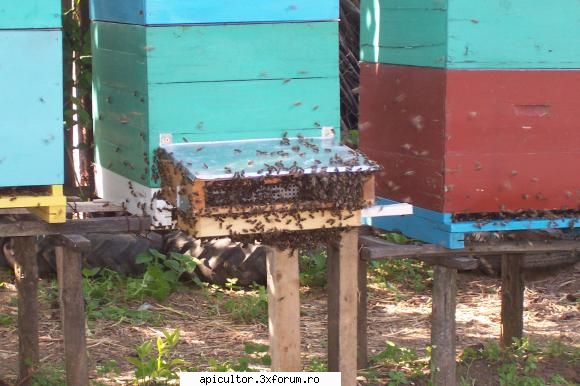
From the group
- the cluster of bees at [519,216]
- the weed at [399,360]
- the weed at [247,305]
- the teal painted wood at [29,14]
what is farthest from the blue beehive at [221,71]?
the weed at [247,305]

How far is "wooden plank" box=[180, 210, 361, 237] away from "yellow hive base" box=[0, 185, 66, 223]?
494mm

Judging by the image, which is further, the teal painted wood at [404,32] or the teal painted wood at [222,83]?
the teal painted wood at [404,32]

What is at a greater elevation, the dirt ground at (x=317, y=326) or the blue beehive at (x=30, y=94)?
the blue beehive at (x=30, y=94)

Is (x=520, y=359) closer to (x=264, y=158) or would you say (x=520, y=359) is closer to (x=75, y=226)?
(x=264, y=158)

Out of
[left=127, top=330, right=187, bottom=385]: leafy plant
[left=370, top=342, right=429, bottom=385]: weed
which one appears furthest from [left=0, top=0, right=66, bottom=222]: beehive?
[left=370, top=342, right=429, bottom=385]: weed

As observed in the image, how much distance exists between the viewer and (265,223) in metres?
4.44

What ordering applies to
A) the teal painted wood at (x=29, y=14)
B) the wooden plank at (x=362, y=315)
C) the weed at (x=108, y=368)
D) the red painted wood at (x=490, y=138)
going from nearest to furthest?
1. the teal painted wood at (x=29, y=14)
2. the red painted wood at (x=490, y=138)
3. the wooden plank at (x=362, y=315)
4. the weed at (x=108, y=368)

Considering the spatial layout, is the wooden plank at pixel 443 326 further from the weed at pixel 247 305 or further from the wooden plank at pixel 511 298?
the weed at pixel 247 305

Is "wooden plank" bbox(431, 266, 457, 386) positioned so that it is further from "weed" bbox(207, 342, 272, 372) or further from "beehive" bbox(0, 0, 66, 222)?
"beehive" bbox(0, 0, 66, 222)

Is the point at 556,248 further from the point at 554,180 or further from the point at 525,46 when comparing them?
the point at 525,46

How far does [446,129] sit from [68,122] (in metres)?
3.43

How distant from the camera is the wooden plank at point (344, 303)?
4844mm

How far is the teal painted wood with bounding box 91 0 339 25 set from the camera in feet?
14.4

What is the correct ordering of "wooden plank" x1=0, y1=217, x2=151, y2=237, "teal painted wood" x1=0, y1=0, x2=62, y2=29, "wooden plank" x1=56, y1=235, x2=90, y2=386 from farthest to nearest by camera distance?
1. "wooden plank" x1=56, y1=235, x2=90, y2=386
2. "wooden plank" x1=0, y1=217, x2=151, y2=237
3. "teal painted wood" x1=0, y1=0, x2=62, y2=29
